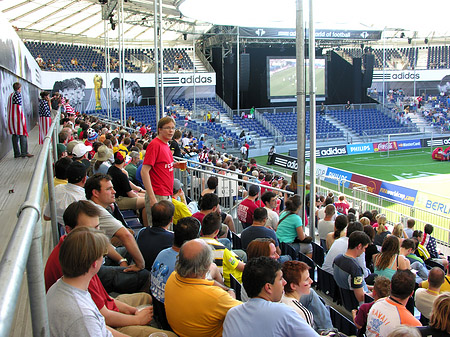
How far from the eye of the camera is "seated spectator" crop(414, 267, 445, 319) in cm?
470

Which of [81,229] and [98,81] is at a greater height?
[98,81]

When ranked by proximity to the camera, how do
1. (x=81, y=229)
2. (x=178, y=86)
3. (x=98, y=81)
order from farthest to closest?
(x=178, y=86)
(x=98, y=81)
(x=81, y=229)

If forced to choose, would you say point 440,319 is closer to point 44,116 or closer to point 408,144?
point 44,116

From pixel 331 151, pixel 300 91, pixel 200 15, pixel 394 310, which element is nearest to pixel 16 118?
pixel 300 91

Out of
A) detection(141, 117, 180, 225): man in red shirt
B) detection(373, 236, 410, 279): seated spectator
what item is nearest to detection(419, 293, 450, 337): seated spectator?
detection(373, 236, 410, 279): seated spectator

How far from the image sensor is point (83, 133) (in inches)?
461

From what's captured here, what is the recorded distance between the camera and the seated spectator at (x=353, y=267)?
4746 mm

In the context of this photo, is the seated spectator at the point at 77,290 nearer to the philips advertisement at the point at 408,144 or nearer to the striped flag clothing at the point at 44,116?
the striped flag clothing at the point at 44,116

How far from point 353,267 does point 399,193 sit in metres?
12.7

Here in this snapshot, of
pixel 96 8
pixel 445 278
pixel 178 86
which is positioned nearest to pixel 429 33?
pixel 178 86

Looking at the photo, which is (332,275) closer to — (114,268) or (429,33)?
(114,268)

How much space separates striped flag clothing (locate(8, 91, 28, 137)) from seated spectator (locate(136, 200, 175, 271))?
4.53m

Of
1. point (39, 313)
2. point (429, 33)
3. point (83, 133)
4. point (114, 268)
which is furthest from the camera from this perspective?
point (429, 33)

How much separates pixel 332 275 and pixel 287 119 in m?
31.0
